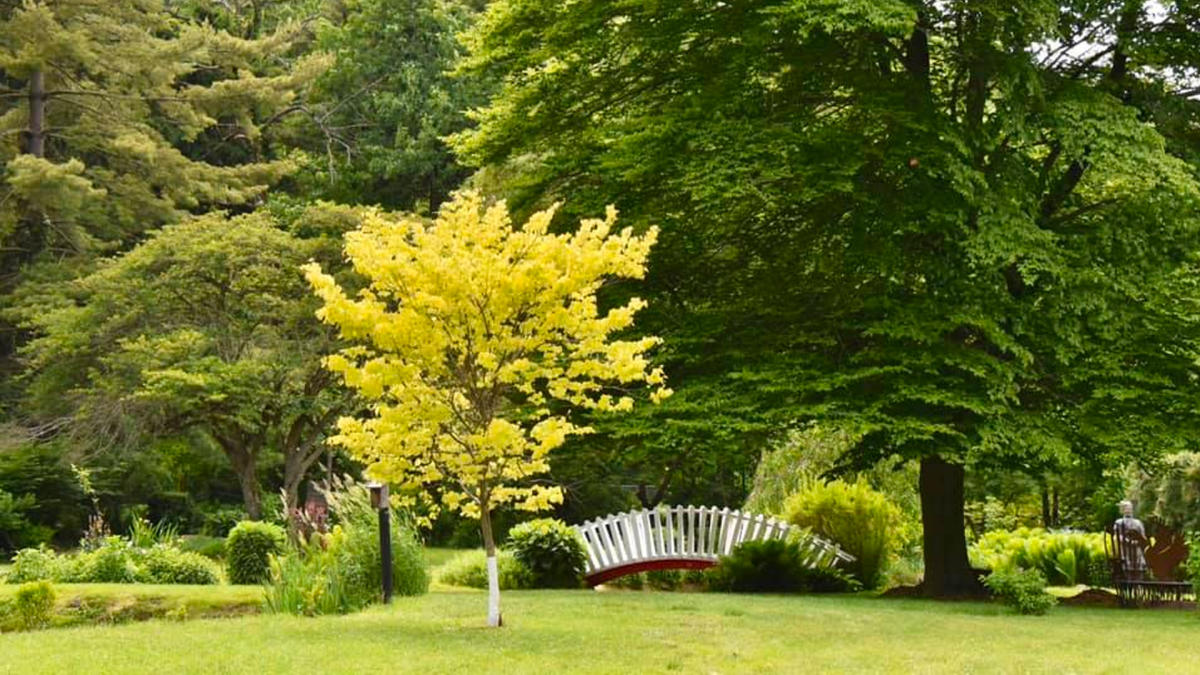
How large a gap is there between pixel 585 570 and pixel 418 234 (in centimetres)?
905

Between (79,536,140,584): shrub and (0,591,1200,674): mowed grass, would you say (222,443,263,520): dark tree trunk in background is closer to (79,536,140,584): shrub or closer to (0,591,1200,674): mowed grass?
(79,536,140,584): shrub

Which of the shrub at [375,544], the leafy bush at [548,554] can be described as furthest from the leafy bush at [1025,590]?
the shrub at [375,544]

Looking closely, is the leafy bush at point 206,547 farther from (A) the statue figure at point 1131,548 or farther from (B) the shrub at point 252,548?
(A) the statue figure at point 1131,548

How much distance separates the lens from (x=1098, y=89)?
1692cm

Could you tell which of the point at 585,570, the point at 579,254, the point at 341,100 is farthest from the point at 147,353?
the point at 579,254

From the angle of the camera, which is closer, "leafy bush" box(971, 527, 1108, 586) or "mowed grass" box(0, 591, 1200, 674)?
"mowed grass" box(0, 591, 1200, 674)

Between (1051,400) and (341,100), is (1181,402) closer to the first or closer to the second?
(1051,400)

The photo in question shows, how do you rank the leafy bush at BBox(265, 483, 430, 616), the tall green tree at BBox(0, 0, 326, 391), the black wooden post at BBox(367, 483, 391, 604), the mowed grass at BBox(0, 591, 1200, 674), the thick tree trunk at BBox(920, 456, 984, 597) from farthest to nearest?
the tall green tree at BBox(0, 0, 326, 391) → the thick tree trunk at BBox(920, 456, 984, 597) → the black wooden post at BBox(367, 483, 391, 604) → the leafy bush at BBox(265, 483, 430, 616) → the mowed grass at BBox(0, 591, 1200, 674)

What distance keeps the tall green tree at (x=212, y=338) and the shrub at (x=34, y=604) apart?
12492 millimetres

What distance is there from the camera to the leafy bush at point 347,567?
13.8m

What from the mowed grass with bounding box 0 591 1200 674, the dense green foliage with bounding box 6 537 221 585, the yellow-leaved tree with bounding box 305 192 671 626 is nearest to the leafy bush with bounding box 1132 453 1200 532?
the mowed grass with bounding box 0 591 1200 674

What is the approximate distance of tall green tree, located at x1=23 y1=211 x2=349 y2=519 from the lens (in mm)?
26922

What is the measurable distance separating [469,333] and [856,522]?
10671mm

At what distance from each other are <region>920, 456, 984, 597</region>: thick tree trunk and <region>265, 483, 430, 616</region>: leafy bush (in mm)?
6581
